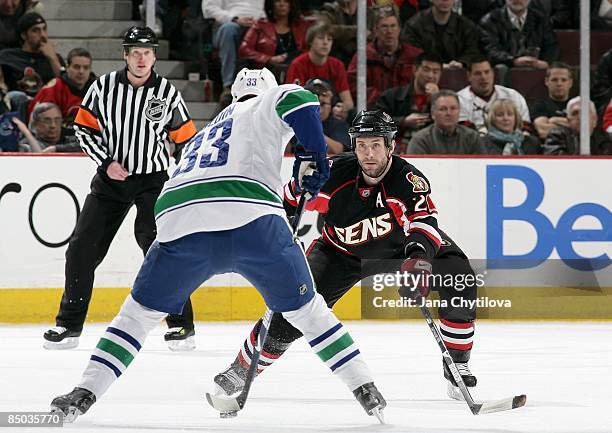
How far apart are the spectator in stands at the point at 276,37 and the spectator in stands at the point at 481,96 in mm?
984

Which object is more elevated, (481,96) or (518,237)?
(481,96)

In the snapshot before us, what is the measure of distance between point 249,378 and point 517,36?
14.2 feet

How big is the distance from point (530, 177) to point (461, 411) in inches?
115

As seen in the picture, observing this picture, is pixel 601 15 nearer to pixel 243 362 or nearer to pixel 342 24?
pixel 342 24

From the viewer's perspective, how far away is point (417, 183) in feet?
13.1

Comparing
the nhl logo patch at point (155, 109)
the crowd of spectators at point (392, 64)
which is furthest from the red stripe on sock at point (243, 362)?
the crowd of spectators at point (392, 64)

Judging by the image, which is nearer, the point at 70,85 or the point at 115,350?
the point at 115,350

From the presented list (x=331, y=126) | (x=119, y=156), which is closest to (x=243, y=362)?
(x=119, y=156)

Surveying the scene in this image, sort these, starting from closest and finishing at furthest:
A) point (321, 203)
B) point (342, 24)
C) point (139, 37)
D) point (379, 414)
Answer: point (379, 414) < point (321, 203) < point (139, 37) < point (342, 24)

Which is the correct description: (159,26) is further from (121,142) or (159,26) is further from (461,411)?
(461,411)

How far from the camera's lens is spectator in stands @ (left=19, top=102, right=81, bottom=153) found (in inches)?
258

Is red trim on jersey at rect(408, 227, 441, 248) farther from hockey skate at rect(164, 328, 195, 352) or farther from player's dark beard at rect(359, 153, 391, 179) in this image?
hockey skate at rect(164, 328, 195, 352)

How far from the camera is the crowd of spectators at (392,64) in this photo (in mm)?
6738

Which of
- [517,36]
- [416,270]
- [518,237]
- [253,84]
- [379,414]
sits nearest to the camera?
[379,414]
